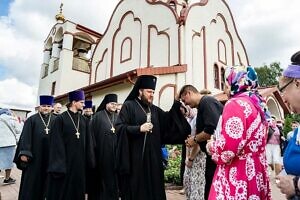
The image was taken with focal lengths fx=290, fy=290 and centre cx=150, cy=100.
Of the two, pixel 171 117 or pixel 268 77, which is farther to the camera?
pixel 268 77

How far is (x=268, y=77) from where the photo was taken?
39.8 m

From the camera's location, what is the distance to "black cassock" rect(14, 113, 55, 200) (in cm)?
499

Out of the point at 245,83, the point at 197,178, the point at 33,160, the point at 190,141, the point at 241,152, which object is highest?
the point at 245,83

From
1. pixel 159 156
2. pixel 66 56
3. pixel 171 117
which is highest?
pixel 66 56

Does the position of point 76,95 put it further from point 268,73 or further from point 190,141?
point 268,73

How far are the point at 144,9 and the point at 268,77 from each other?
28763mm

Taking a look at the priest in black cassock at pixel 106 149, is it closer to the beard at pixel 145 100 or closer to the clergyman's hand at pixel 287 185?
the beard at pixel 145 100

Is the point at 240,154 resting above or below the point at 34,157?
above

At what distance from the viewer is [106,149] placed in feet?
17.9

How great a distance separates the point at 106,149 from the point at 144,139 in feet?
6.54

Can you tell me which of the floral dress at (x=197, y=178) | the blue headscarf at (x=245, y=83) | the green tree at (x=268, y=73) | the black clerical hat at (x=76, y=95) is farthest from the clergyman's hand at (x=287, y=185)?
the green tree at (x=268, y=73)

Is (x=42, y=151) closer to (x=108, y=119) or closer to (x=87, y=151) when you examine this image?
(x=87, y=151)

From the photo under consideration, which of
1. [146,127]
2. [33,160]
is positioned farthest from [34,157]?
[146,127]

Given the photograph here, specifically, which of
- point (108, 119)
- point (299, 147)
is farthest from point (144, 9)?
point (299, 147)
